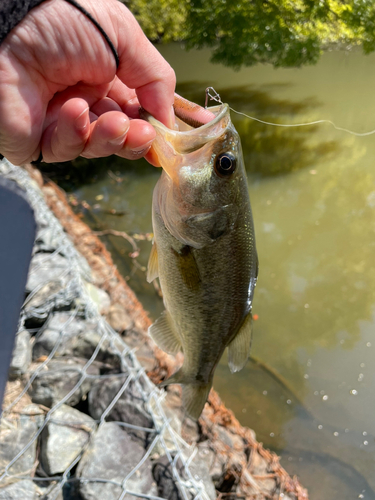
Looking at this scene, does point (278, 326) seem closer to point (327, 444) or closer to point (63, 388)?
point (327, 444)

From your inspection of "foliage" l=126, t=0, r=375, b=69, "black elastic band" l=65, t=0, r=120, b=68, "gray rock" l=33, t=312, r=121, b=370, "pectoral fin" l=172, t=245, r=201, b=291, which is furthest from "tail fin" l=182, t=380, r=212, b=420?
"foliage" l=126, t=0, r=375, b=69

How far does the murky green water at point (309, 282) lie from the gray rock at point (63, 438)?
1.65 meters

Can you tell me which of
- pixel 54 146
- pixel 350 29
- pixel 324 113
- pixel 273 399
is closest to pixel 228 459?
pixel 273 399

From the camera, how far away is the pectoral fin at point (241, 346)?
1.52 m

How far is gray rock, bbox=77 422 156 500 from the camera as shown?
2.09 m

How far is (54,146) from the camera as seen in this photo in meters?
1.45

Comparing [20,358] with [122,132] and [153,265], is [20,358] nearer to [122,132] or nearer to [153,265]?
[153,265]

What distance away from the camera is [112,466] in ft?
7.25

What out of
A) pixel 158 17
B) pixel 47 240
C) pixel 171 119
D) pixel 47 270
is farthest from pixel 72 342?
pixel 158 17

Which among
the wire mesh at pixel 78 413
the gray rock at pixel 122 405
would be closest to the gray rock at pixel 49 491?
the wire mesh at pixel 78 413

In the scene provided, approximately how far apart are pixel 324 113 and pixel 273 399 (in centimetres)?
749

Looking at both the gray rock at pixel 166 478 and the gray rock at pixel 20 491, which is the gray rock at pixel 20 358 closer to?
the gray rock at pixel 20 491

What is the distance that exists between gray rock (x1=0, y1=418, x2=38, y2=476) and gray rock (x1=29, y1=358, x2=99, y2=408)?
0.18m

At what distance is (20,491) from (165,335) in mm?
1304
